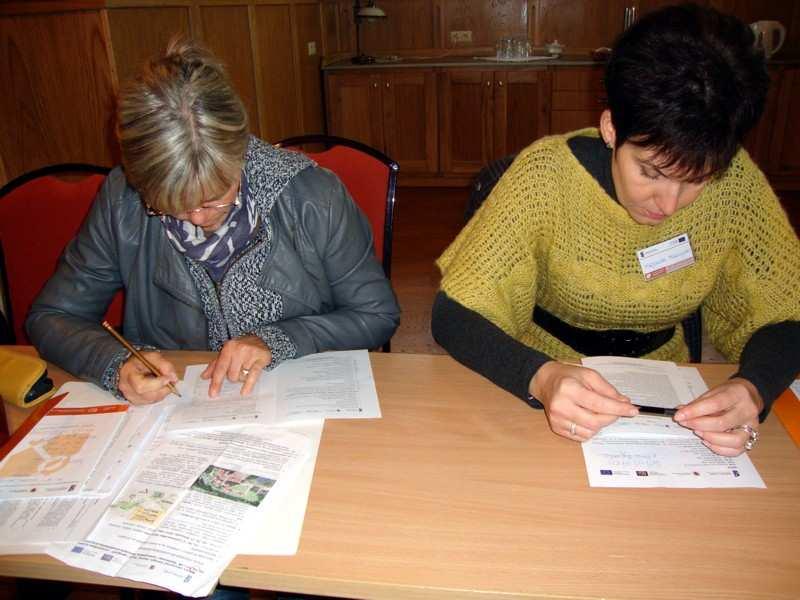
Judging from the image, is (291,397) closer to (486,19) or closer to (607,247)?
(607,247)

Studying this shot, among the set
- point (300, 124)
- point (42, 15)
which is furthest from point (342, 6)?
point (42, 15)

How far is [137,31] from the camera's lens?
8.70 ft

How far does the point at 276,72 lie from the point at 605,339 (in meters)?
3.20

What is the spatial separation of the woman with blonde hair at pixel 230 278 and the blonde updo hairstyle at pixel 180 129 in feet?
0.11

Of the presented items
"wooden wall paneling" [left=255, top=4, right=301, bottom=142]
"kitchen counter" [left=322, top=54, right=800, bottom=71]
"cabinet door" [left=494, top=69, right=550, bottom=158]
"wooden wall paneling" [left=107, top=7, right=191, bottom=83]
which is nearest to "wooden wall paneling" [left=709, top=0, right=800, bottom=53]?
"kitchen counter" [left=322, top=54, right=800, bottom=71]

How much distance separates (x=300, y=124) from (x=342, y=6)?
133cm

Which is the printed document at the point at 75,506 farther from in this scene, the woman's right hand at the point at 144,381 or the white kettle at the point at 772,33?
the white kettle at the point at 772,33

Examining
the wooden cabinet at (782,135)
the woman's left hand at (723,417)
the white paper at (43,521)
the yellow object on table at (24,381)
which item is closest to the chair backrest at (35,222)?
the yellow object on table at (24,381)

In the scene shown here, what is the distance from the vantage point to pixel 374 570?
31.9 inches

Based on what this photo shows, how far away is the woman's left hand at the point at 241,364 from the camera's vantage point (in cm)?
117

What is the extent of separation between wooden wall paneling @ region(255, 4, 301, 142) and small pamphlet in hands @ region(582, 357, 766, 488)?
315 cm

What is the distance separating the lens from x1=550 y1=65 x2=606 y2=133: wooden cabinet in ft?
14.7

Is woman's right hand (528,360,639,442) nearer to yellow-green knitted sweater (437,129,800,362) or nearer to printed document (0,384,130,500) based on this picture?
yellow-green knitted sweater (437,129,800,362)

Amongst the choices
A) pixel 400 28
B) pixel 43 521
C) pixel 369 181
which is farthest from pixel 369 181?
pixel 400 28
